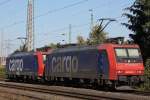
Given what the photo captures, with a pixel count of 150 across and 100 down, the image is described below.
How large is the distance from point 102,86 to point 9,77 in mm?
21245

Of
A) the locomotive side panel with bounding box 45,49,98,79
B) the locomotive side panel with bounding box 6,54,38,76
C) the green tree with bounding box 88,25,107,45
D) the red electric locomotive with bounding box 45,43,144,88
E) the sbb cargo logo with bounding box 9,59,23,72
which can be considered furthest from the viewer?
the sbb cargo logo with bounding box 9,59,23,72

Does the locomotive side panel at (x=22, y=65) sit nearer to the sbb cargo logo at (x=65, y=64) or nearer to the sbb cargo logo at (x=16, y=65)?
the sbb cargo logo at (x=16, y=65)

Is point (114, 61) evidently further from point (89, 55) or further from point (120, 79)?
point (89, 55)

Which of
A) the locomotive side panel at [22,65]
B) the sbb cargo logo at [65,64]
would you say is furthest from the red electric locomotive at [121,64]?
the locomotive side panel at [22,65]

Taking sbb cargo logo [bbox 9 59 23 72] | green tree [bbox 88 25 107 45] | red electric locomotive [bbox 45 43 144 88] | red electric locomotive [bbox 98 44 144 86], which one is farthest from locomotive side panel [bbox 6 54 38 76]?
red electric locomotive [bbox 98 44 144 86]

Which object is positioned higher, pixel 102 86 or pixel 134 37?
pixel 134 37

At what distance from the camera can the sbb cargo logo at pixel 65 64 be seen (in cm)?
3294

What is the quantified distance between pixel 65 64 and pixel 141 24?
6.82 metres

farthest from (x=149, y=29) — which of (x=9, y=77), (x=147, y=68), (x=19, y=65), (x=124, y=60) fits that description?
(x=9, y=77)

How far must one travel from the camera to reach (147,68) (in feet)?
102

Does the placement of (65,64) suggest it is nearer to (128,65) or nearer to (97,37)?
(128,65)

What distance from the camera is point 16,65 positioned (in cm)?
4581

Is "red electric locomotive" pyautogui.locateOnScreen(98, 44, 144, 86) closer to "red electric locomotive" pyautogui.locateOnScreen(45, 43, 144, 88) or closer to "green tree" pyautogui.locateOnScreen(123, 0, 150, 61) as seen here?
"red electric locomotive" pyautogui.locateOnScreen(45, 43, 144, 88)

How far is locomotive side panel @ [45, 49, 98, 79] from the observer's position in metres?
30.0
